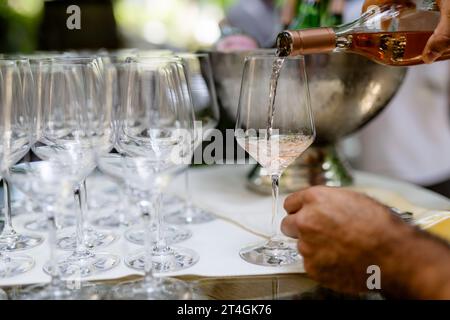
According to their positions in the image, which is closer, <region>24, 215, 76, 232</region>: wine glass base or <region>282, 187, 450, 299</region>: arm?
<region>282, 187, 450, 299</region>: arm

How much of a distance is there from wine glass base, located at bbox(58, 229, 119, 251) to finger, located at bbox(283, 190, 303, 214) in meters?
0.26

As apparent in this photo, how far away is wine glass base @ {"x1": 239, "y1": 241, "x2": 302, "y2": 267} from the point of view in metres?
0.76

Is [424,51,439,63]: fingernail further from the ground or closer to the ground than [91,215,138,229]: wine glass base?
further from the ground

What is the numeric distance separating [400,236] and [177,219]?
0.43 metres

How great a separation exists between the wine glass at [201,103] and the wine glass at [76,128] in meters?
0.21

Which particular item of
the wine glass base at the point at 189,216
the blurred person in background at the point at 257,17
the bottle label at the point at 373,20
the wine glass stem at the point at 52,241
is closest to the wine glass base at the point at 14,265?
the wine glass stem at the point at 52,241

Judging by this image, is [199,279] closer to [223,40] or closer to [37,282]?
[37,282]

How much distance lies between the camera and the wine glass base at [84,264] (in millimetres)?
723

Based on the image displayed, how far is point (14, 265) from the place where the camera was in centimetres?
75

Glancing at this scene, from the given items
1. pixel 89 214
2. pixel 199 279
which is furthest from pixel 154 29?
pixel 199 279

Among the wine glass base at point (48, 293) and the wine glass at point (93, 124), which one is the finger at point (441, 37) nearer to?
the wine glass at point (93, 124)

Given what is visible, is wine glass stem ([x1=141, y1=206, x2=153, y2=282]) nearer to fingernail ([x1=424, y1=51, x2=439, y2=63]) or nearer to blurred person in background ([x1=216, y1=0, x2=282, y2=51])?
fingernail ([x1=424, y1=51, x2=439, y2=63])

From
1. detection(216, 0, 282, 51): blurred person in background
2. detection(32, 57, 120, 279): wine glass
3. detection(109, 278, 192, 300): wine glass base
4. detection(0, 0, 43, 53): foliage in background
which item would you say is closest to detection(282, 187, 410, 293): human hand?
detection(109, 278, 192, 300): wine glass base

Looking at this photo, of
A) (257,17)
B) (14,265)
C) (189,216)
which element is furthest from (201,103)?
(257,17)
